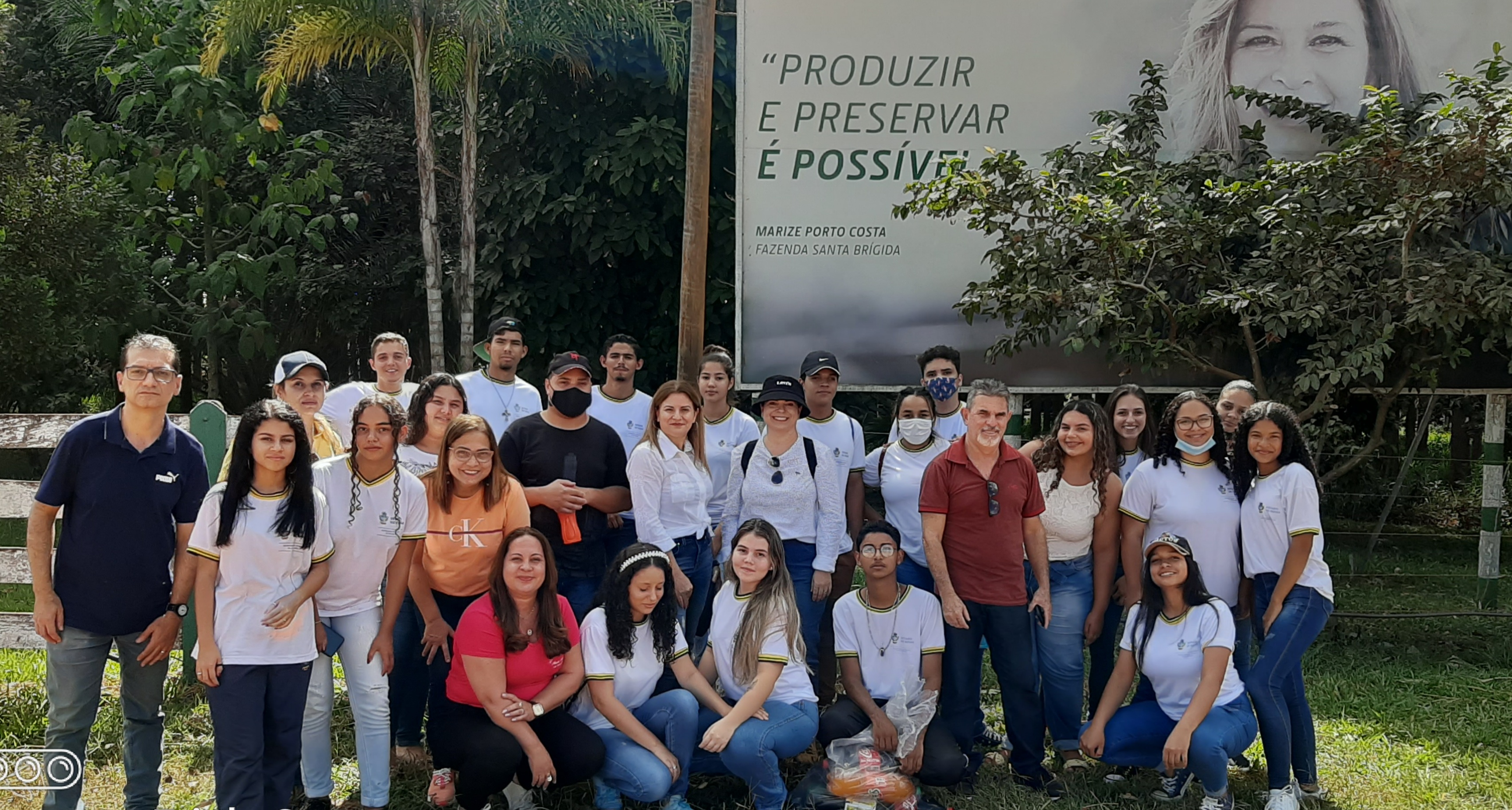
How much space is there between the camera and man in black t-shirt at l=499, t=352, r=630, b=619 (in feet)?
15.6

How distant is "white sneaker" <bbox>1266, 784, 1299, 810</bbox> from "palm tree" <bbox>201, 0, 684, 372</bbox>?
707 centimetres

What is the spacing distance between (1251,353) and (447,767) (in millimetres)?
5274

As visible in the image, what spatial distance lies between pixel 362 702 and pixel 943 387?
9.17 ft

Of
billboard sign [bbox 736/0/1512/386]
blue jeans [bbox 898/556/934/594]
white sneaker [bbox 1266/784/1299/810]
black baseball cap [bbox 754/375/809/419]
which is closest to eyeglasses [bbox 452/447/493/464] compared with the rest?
black baseball cap [bbox 754/375/809/419]

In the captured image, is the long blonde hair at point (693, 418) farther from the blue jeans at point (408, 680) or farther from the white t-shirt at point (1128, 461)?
the white t-shirt at point (1128, 461)

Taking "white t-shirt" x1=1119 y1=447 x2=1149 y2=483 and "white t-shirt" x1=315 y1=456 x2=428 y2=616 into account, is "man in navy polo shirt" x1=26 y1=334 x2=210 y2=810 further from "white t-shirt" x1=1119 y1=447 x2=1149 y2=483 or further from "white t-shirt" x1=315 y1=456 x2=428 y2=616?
"white t-shirt" x1=1119 y1=447 x2=1149 y2=483

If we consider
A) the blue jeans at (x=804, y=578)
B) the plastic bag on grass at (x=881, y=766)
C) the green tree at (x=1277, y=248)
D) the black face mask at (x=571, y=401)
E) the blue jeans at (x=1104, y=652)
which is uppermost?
the green tree at (x=1277, y=248)

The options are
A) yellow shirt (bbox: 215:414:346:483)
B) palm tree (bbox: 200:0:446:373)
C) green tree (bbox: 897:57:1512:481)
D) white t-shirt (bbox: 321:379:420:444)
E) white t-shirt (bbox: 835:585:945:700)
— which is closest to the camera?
yellow shirt (bbox: 215:414:346:483)

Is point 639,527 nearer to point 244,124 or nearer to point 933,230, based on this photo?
point 933,230

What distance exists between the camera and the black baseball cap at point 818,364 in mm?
5242

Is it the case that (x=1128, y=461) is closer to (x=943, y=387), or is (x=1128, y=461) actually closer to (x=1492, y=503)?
(x=943, y=387)

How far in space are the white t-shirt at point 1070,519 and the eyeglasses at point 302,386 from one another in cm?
289

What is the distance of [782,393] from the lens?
4824 millimetres

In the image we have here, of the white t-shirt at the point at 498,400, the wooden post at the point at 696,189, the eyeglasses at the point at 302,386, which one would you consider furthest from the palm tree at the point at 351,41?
the eyeglasses at the point at 302,386
